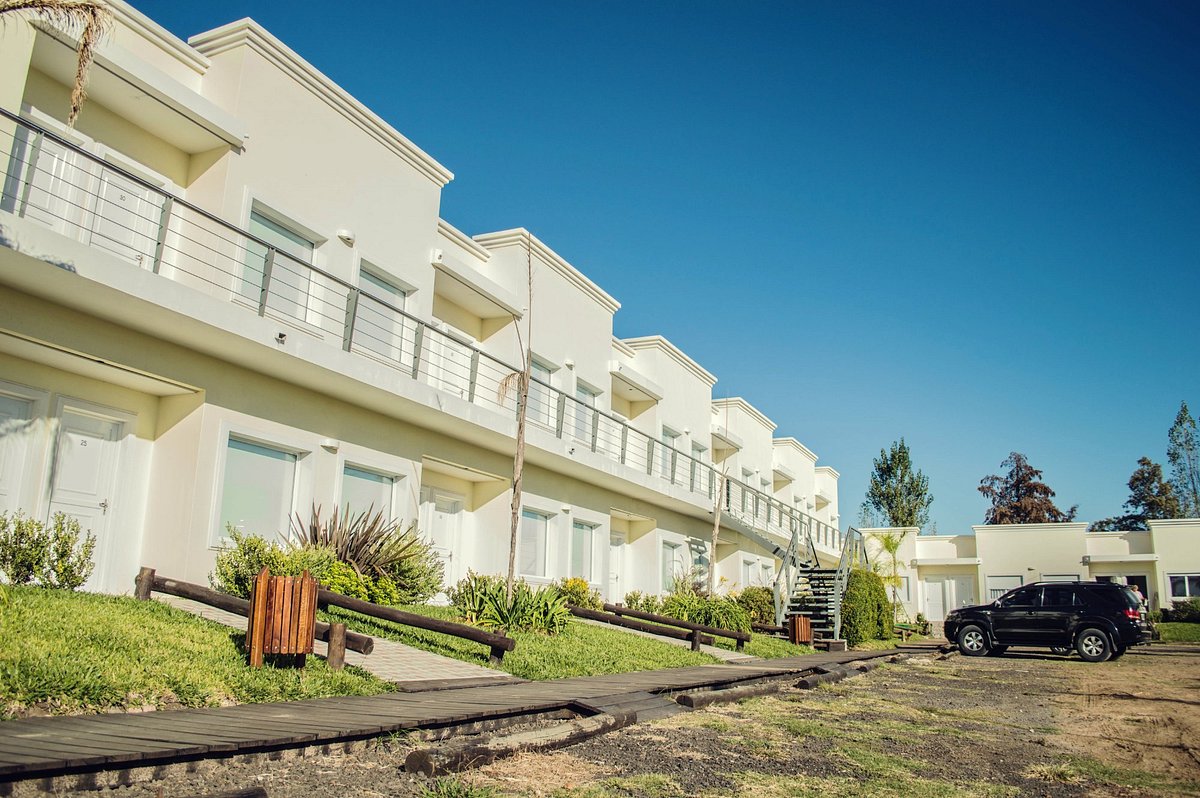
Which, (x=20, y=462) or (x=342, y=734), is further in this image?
(x=20, y=462)

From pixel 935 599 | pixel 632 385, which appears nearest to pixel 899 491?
pixel 935 599

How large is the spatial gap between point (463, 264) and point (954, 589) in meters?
36.0

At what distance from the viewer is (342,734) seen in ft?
19.1

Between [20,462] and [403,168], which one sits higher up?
[403,168]

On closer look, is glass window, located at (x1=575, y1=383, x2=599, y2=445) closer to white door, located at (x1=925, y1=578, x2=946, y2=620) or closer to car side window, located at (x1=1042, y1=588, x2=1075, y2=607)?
car side window, located at (x1=1042, y1=588, x2=1075, y2=607)

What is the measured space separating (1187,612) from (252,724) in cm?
4076

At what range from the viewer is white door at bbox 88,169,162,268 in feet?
39.8

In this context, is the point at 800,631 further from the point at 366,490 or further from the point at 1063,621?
the point at 366,490

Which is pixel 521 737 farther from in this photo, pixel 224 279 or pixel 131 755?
pixel 224 279

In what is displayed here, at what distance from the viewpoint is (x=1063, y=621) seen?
20297mm

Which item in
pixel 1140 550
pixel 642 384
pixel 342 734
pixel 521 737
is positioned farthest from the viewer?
pixel 1140 550

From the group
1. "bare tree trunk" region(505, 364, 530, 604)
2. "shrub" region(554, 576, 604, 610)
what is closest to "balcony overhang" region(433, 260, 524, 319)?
"bare tree trunk" region(505, 364, 530, 604)

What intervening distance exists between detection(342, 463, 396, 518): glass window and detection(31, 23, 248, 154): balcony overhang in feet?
18.0

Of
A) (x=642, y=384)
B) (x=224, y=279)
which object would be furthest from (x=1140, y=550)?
(x=224, y=279)
